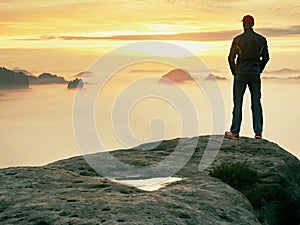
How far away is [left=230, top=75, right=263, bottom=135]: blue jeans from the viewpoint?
58.8ft

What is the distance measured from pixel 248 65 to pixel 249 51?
0.47 m

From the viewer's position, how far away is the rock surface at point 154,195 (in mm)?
9820

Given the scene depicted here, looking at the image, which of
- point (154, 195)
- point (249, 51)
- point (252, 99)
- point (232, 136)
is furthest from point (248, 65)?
point (154, 195)

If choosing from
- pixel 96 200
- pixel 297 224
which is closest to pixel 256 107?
pixel 297 224

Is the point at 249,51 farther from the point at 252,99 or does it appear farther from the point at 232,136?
the point at 232,136

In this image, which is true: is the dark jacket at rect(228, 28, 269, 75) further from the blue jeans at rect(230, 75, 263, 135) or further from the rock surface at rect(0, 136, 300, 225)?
the rock surface at rect(0, 136, 300, 225)

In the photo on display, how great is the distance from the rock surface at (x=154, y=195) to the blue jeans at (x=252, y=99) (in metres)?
1.21

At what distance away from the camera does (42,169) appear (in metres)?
13.4

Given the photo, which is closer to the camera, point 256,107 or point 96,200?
point 96,200

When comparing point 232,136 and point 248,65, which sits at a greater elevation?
point 248,65

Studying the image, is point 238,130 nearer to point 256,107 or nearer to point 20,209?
point 256,107

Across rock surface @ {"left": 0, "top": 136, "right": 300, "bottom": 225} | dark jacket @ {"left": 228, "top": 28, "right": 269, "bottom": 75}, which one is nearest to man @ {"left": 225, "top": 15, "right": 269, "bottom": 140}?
dark jacket @ {"left": 228, "top": 28, "right": 269, "bottom": 75}

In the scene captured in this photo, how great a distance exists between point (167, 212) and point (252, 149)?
7916 millimetres

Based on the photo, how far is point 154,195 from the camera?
11.1m
